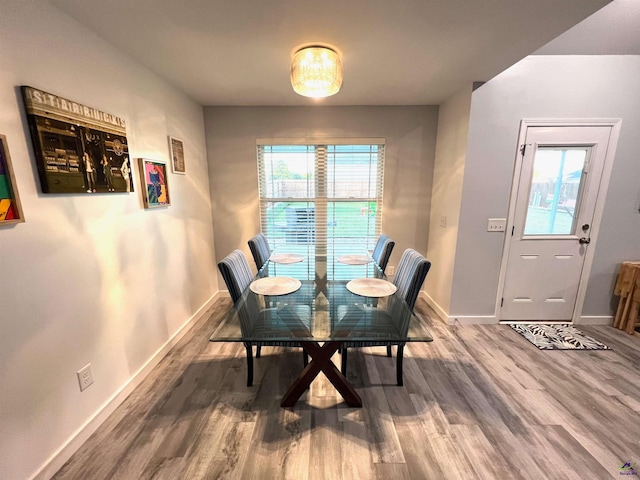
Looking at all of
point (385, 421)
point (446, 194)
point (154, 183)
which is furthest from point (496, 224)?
point (154, 183)

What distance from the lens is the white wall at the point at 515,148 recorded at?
89.0 inches

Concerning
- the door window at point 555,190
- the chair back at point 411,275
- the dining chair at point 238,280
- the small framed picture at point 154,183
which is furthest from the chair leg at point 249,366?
the door window at point 555,190

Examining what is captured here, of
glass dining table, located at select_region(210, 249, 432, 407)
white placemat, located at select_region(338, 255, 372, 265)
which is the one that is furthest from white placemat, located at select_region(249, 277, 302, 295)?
white placemat, located at select_region(338, 255, 372, 265)

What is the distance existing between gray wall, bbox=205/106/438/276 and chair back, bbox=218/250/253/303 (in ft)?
4.34

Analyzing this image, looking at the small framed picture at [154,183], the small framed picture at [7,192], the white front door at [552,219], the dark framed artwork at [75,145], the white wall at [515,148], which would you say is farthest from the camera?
the white front door at [552,219]

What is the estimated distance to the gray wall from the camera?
9.75 ft

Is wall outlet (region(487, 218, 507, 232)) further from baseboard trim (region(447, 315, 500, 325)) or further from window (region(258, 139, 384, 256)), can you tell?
window (region(258, 139, 384, 256))

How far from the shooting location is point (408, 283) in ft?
5.83

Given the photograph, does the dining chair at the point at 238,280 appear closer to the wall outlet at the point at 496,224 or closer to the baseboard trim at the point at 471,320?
the baseboard trim at the point at 471,320

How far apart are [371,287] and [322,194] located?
5.41ft

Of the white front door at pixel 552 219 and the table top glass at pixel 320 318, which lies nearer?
the table top glass at pixel 320 318

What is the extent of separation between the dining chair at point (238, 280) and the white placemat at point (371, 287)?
543 mm

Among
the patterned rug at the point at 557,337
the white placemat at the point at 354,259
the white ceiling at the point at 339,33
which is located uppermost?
the white ceiling at the point at 339,33

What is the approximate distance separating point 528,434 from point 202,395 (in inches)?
81.4
